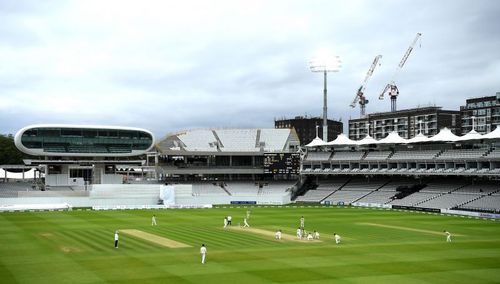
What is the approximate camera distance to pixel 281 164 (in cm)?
9162

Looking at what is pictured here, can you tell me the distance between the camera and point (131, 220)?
2384 inches

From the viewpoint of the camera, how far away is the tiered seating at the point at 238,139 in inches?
3920

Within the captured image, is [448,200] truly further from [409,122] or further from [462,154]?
[409,122]

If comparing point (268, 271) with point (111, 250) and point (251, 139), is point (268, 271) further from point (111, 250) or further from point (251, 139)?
point (251, 139)

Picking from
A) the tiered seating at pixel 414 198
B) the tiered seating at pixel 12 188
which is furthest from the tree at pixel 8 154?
the tiered seating at pixel 414 198

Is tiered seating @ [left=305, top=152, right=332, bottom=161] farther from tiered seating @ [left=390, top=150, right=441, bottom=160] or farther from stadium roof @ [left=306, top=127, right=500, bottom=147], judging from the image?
tiered seating @ [left=390, top=150, right=441, bottom=160]

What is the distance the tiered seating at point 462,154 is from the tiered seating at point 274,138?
28.9 meters

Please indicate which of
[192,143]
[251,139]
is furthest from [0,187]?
[251,139]

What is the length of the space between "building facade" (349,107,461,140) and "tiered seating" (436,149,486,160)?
263ft

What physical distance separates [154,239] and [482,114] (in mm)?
122893

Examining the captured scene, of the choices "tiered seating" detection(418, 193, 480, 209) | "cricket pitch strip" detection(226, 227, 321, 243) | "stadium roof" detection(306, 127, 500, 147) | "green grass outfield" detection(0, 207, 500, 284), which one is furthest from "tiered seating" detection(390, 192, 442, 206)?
"cricket pitch strip" detection(226, 227, 321, 243)

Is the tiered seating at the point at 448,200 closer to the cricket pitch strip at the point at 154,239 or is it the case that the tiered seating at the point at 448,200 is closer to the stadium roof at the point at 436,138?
the stadium roof at the point at 436,138

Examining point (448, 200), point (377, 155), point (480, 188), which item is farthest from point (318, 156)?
point (480, 188)

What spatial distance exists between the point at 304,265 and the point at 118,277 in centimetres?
1070
